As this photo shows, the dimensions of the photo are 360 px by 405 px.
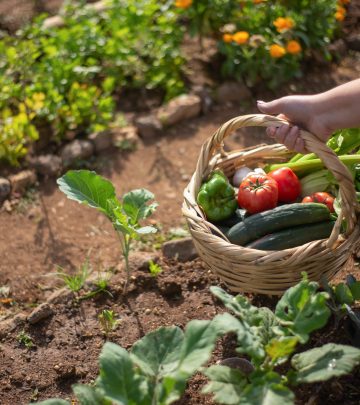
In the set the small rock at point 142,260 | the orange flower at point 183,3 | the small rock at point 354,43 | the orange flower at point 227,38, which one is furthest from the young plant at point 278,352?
the small rock at point 354,43

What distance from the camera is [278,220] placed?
2967mm

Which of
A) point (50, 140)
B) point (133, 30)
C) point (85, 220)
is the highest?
point (133, 30)

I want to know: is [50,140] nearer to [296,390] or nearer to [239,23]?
[239,23]

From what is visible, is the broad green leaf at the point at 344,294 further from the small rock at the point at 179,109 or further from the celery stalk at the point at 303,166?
the small rock at the point at 179,109

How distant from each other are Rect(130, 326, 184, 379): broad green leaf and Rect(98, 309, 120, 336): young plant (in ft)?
2.55

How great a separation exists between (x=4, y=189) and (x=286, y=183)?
2.17m

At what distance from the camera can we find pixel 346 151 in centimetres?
329

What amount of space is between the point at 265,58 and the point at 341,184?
2680 mm

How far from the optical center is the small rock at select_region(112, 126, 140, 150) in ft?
15.8

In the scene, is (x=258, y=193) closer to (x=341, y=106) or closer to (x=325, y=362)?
(x=341, y=106)

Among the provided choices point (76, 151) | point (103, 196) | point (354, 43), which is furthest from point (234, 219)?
point (354, 43)

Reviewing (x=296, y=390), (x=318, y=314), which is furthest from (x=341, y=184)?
(x=296, y=390)

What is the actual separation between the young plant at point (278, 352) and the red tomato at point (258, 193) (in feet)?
2.47

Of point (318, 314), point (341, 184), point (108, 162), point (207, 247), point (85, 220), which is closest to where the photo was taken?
point (318, 314)
